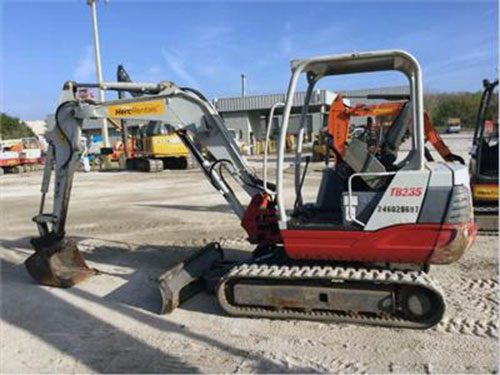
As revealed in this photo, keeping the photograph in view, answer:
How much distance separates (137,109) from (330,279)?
2.89 metres

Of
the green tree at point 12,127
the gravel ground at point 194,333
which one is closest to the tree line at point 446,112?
the green tree at point 12,127

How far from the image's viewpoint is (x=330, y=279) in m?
4.75

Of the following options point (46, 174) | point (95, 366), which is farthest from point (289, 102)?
point (46, 174)

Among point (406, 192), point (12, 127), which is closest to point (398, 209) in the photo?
point (406, 192)

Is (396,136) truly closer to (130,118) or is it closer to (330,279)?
(330,279)

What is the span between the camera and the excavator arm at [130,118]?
19.2ft

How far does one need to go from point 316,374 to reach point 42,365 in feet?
7.21

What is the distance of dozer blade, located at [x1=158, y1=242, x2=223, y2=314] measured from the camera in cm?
515

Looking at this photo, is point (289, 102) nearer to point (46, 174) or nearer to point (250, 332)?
point (250, 332)

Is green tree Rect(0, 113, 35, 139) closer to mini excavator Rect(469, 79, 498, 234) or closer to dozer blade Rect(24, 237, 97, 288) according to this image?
dozer blade Rect(24, 237, 97, 288)

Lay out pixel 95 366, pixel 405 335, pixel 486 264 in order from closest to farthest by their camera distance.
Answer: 1. pixel 95 366
2. pixel 405 335
3. pixel 486 264

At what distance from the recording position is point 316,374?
12.7ft

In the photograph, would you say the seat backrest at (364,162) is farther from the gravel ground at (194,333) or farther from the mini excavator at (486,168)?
the mini excavator at (486,168)

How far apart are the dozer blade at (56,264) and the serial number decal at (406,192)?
13.0ft
